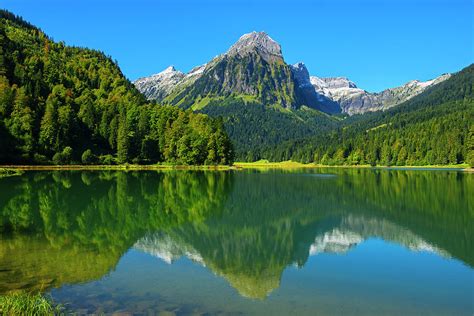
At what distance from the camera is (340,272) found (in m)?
22.3

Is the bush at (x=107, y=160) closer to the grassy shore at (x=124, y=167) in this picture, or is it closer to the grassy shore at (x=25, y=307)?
the grassy shore at (x=124, y=167)

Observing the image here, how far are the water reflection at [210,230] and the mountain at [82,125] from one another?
2834 inches

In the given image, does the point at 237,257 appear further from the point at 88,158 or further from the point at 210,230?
the point at 88,158

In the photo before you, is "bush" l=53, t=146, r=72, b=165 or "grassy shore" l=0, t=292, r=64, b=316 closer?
"grassy shore" l=0, t=292, r=64, b=316

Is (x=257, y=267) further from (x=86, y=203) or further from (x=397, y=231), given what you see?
(x=86, y=203)

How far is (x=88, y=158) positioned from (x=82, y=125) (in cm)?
2264

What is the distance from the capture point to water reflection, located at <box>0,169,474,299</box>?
71.7 feet

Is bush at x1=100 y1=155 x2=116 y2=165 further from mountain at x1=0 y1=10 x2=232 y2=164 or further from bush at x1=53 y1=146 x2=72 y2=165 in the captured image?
bush at x1=53 y1=146 x2=72 y2=165

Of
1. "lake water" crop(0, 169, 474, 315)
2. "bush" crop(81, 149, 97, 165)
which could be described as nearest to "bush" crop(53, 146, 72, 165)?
"bush" crop(81, 149, 97, 165)

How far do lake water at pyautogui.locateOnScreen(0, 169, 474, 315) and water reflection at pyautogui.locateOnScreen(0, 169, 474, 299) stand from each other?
0.39 ft

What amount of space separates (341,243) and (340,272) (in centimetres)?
808

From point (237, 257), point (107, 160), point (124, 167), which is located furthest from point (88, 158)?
point (237, 257)

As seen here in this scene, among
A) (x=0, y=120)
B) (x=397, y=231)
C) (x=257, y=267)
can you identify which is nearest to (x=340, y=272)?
(x=257, y=267)

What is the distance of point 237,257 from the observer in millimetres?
25516
